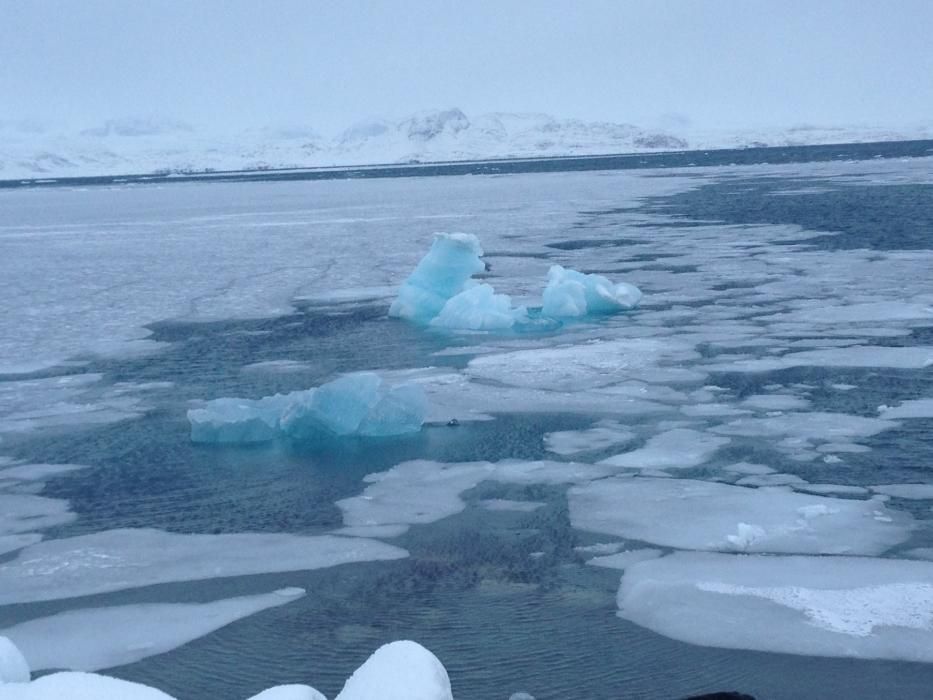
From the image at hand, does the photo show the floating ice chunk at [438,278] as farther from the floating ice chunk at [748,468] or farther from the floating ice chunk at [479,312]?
the floating ice chunk at [748,468]

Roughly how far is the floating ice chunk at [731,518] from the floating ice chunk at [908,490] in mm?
180

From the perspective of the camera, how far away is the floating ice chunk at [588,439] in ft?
20.3

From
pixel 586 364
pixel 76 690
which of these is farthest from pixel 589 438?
pixel 76 690

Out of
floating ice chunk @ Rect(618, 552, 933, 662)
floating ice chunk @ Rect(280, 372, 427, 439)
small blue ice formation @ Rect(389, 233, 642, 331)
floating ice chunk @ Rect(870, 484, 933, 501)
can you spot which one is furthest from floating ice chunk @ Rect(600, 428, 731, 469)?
small blue ice formation @ Rect(389, 233, 642, 331)

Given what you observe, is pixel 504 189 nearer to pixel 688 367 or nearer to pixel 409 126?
pixel 688 367

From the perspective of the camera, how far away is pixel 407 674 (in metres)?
2.98

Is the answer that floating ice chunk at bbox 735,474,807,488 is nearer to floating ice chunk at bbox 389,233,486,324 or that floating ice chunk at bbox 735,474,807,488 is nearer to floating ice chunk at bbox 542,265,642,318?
floating ice chunk at bbox 542,265,642,318

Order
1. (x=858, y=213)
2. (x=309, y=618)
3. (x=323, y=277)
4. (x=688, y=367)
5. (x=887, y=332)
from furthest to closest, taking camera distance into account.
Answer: (x=858, y=213) < (x=323, y=277) < (x=887, y=332) < (x=688, y=367) < (x=309, y=618)

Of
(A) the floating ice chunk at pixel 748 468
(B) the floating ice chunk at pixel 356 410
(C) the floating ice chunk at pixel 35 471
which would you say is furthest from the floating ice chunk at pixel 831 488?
(C) the floating ice chunk at pixel 35 471

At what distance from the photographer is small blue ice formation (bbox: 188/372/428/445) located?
6652 mm

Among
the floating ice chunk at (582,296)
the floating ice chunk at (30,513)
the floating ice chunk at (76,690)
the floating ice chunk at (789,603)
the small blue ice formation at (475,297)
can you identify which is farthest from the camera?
the floating ice chunk at (582,296)

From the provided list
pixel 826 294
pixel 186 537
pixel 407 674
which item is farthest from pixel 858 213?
pixel 407 674

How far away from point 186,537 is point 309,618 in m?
1.14

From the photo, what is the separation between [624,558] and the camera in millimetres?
4664
